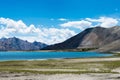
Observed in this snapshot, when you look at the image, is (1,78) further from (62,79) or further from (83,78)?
(83,78)

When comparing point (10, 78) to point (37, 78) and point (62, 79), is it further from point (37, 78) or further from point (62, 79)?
point (62, 79)

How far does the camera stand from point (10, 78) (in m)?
43.8

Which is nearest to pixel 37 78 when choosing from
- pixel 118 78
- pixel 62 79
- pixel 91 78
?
pixel 62 79

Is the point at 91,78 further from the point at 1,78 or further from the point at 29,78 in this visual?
the point at 1,78

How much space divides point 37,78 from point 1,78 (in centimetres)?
501

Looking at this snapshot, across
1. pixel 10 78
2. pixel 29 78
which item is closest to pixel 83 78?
pixel 29 78

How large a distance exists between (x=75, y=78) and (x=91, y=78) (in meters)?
2.32

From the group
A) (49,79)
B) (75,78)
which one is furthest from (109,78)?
(49,79)

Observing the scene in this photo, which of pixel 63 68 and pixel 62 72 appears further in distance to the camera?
pixel 63 68

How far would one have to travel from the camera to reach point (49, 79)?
42.1m

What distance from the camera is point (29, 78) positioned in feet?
142

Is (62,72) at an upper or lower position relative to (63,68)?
lower

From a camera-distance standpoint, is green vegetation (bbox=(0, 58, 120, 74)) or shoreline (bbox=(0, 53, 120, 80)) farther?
green vegetation (bbox=(0, 58, 120, 74))

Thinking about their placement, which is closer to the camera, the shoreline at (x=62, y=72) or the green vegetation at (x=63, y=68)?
the shoreline at (x=62, y=72)
